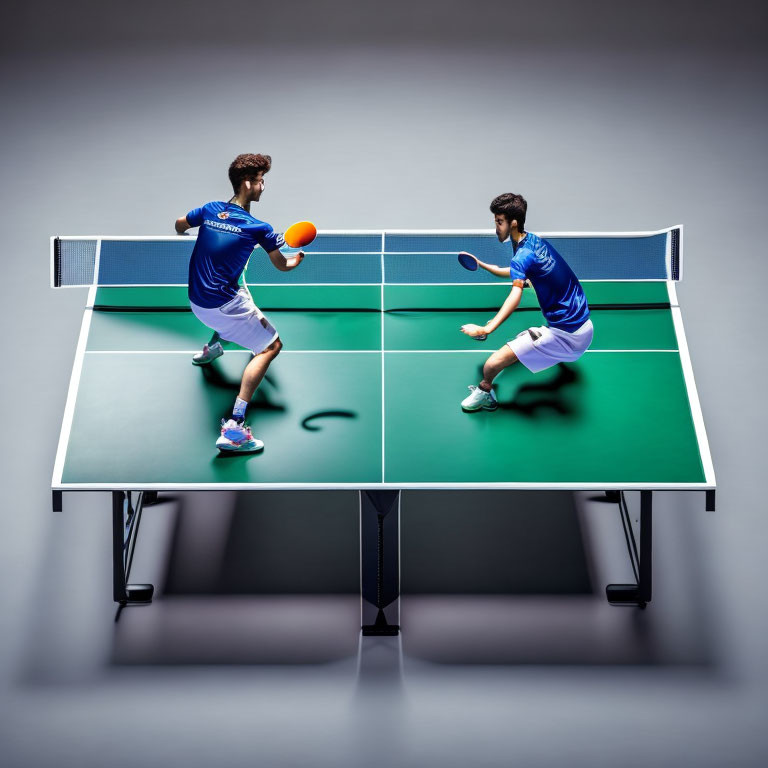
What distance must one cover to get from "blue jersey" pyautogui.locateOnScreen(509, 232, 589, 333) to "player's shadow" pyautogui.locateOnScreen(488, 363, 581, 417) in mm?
380

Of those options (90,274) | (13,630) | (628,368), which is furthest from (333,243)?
(13,630)

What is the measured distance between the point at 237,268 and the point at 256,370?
0.64 metres

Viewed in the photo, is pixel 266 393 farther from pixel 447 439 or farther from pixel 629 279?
pixel 629 279

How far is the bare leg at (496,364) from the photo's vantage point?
692 centimetres

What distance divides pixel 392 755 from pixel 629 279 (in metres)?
3.90

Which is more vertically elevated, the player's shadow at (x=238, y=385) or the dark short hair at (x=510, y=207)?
the dark short hair at (x=510, y=207)

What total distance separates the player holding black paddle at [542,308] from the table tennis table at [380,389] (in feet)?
0.61

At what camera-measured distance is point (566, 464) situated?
6.61m

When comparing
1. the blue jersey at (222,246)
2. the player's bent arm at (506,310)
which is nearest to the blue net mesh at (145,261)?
the blue jersey at (222,246)

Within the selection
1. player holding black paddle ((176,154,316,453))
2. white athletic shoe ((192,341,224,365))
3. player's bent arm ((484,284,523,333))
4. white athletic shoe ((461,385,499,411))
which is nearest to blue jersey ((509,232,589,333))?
player's bent arm ((484,284,523,333))

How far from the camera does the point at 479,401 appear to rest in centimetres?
698

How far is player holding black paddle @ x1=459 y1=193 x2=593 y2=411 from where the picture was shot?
687 centimetres

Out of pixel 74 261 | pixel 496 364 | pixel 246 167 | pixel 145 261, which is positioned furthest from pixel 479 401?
pixel 74 261

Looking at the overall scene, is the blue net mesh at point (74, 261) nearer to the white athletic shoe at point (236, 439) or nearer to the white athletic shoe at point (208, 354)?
the white athletic shoe at point (208, 354)
